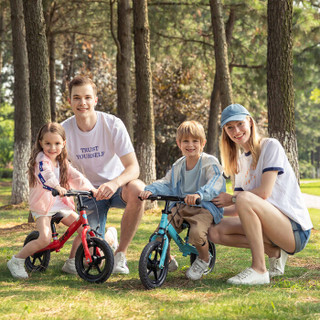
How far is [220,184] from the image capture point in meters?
4.29

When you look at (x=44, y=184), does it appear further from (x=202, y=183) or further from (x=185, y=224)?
(x=202, y=183)

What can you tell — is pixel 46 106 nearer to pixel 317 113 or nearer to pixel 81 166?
pixel 81 166

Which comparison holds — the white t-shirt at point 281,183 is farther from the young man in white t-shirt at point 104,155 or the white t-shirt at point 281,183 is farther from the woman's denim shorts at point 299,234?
the young man in white t-shirt at point 104,155

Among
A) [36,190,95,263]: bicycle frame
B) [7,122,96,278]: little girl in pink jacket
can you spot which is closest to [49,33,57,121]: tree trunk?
[7,122,96,278]: little girl in pink jacket

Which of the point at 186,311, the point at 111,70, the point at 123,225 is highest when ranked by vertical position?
the point at 111,70

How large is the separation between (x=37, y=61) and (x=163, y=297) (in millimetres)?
5554

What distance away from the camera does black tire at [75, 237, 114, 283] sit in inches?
163

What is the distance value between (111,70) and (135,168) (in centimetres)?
1905

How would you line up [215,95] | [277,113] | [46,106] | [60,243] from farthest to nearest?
[215,95], [46,106], [277,113], [60,243]

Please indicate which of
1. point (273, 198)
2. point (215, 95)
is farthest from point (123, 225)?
point (215, 95)

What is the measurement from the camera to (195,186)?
443 centimetres

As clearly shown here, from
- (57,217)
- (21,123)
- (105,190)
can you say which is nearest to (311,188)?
(21,123)

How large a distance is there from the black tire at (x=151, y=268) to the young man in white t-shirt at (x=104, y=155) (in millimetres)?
618

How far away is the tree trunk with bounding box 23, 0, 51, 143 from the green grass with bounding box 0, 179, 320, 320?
3654 millimetres
